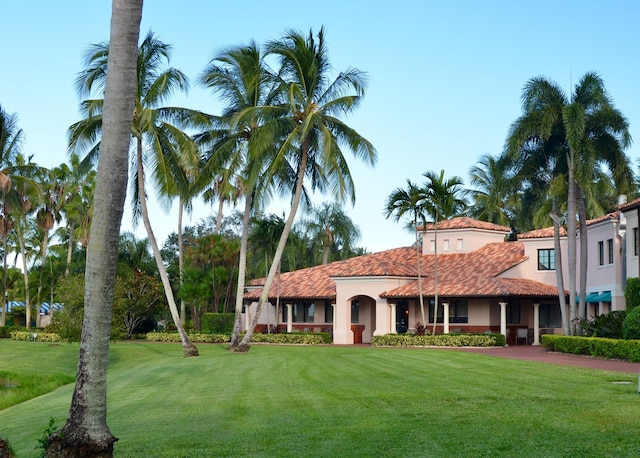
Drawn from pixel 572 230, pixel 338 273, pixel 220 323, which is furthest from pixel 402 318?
pixel 572 230

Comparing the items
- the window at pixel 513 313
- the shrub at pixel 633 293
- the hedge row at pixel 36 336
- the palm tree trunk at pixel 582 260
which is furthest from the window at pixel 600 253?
the hedge row at pixel 36 336

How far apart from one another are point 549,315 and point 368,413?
35164mm

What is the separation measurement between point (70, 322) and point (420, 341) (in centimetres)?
1667

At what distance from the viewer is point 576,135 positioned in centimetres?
3466

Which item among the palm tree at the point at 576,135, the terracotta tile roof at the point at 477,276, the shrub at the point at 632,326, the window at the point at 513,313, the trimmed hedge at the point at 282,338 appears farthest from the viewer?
the trimmed hedge at the point at 282,338

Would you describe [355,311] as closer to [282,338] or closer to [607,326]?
[282,338]

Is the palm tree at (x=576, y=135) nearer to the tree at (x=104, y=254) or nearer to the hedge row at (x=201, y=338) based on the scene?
the hedge row at (x=201, y=338)

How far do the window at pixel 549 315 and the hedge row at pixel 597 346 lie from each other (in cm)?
1104

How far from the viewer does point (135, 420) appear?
13.8 meters

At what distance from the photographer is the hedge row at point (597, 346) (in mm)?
26106

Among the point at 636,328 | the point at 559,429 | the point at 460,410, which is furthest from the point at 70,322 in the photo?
the point at 559,429

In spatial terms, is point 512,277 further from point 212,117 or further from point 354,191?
point 212,117

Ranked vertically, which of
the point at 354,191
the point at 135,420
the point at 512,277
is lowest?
the point at 135,420

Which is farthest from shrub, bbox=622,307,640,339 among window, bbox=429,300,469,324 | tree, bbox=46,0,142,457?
tree, bbox=46,0,142,457
